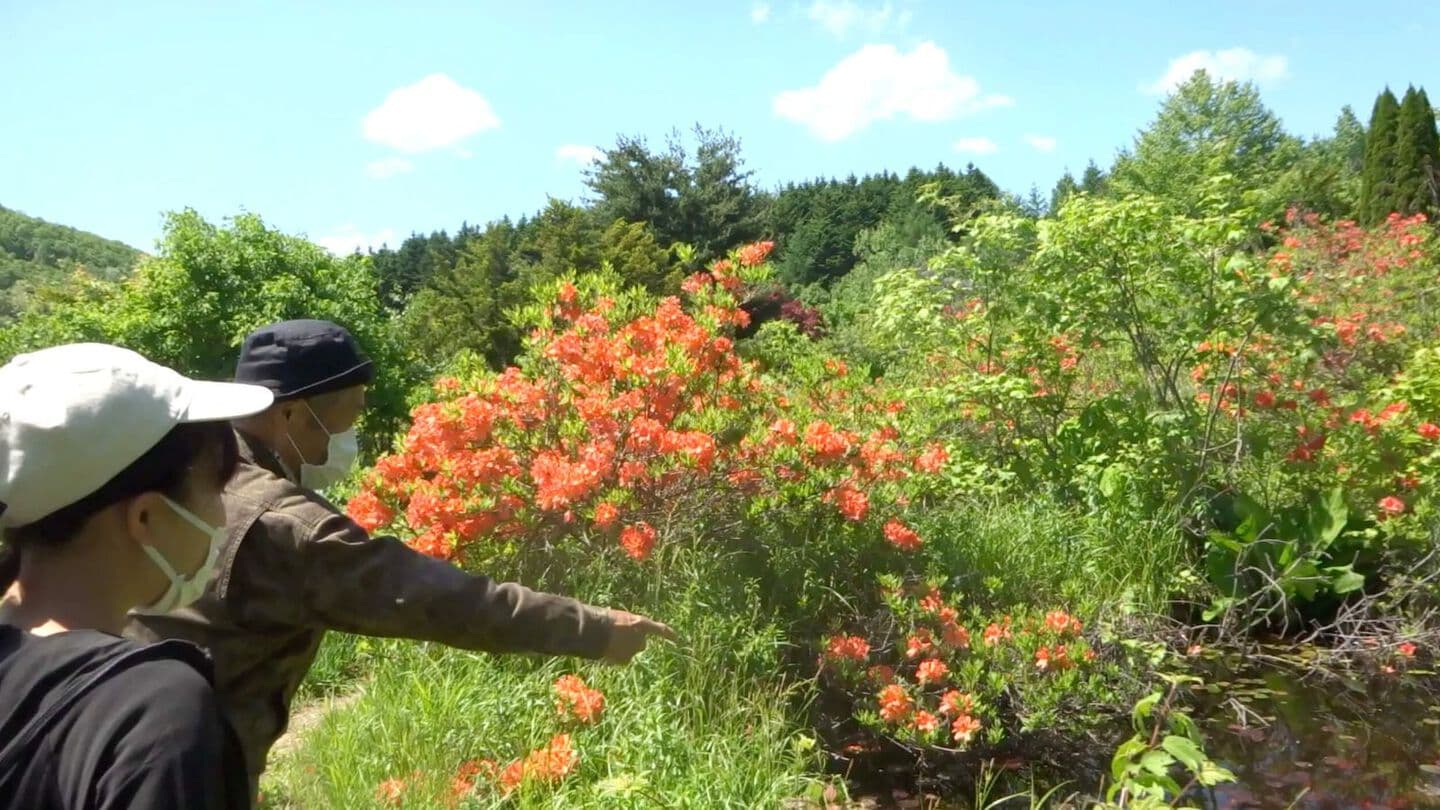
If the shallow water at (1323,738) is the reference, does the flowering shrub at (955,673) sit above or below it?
above

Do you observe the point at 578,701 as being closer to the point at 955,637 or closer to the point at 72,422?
the point at 955,637

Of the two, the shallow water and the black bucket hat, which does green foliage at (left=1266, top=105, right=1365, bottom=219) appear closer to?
the shallow water

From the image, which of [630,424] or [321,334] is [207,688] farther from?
[630,424]

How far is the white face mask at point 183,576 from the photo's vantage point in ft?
4.04

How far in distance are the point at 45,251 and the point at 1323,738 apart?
5151 cm

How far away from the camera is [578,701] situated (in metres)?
3.65

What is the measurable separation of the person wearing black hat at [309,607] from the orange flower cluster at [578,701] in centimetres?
157

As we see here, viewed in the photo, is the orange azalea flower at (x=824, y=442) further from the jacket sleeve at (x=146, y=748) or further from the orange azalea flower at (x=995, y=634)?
the jacket sleeve at (x=146, y=748)

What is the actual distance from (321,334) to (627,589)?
7.87 feet

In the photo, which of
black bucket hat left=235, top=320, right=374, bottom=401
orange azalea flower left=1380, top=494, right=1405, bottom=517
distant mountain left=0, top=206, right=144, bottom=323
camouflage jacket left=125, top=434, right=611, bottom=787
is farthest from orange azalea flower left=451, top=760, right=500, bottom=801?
distant mountain left=0, top=206, right=144, bottom=323

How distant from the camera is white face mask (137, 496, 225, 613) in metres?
1.23

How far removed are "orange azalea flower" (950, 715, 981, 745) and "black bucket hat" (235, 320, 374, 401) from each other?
8.90ft

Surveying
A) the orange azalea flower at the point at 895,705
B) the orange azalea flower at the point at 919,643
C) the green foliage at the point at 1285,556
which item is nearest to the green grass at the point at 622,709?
the orange azalea flower at the point at 895,705

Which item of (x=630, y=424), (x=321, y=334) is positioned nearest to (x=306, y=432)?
(x=321, y=334)
